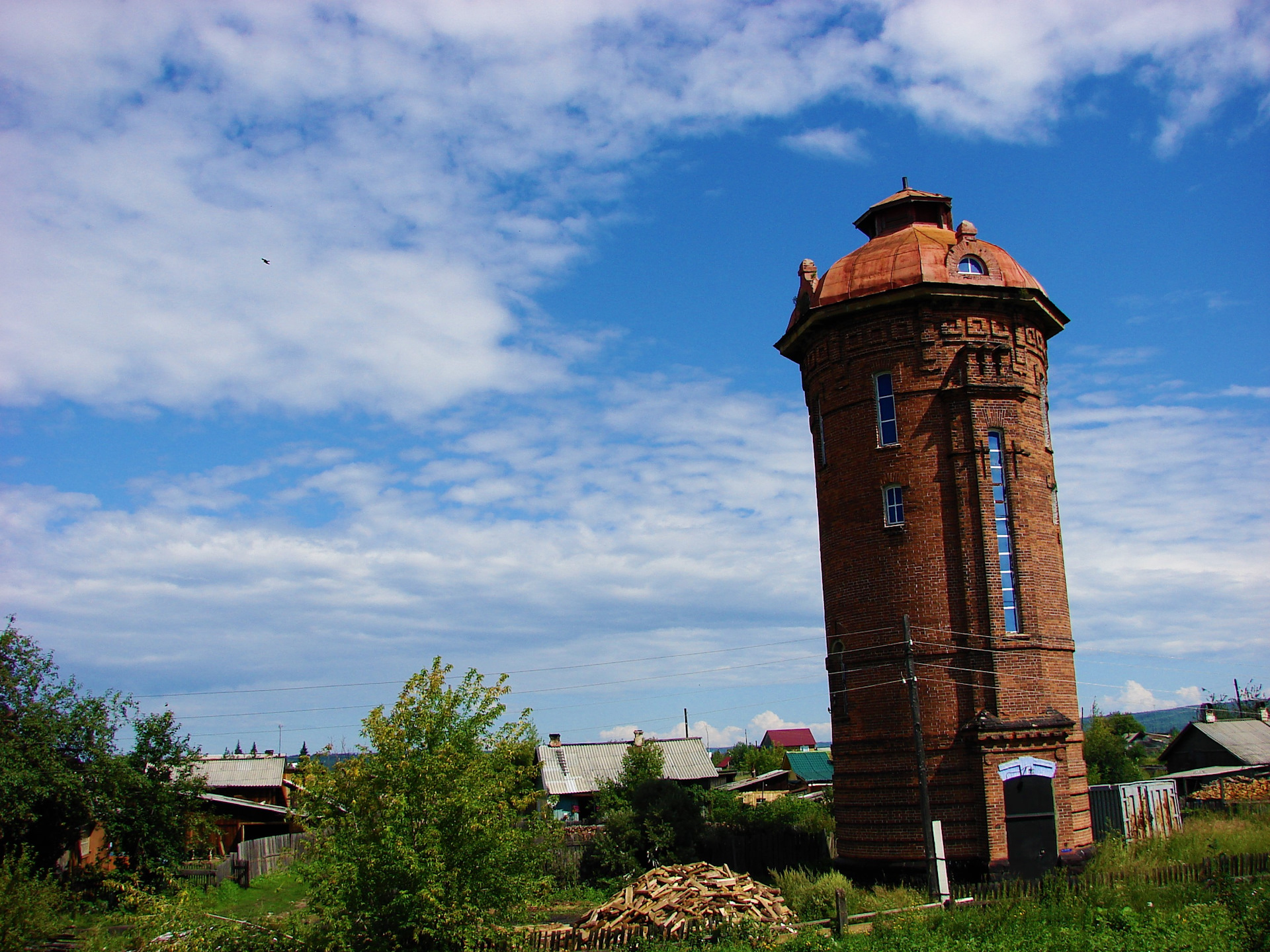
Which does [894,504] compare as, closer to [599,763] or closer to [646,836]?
[646,836]

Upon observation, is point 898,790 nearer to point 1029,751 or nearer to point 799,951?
point 1029,751

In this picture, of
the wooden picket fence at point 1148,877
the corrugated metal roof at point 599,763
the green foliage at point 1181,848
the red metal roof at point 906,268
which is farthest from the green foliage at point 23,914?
the corrugated metal roof at point 599,763

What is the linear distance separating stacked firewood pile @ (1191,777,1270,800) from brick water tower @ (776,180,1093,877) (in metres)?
21.6

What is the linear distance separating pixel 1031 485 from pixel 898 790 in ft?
26.4

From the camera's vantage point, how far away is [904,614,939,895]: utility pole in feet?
63.5

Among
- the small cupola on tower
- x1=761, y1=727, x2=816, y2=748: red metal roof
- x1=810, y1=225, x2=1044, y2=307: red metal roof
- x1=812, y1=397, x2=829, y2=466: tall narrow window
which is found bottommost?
x1=761, y1=727, x2=816, y2=748: red metal roof

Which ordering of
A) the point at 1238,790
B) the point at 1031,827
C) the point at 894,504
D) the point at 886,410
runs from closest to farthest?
1. the point at 1031,827
2. the point at 894,504
3. the point at 886,410
4. the point at 1238,790

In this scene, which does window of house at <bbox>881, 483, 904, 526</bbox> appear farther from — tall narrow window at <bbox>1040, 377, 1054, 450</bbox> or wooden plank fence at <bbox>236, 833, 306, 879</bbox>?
wooden plank fence at <bbox>236, 833, 306, 879</bbox>

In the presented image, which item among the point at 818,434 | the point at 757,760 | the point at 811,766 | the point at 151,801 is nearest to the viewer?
the point at 818,434

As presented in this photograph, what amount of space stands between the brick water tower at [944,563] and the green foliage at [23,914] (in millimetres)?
17163

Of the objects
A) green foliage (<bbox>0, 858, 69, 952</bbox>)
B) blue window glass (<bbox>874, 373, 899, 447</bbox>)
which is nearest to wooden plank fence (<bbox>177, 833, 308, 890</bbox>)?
green foliage (<bbox>0, 858, 69, 952</bbox>)

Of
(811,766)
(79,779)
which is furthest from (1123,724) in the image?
(79,779)

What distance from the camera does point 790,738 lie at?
129500mm

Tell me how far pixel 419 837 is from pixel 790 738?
123446 millimetres
